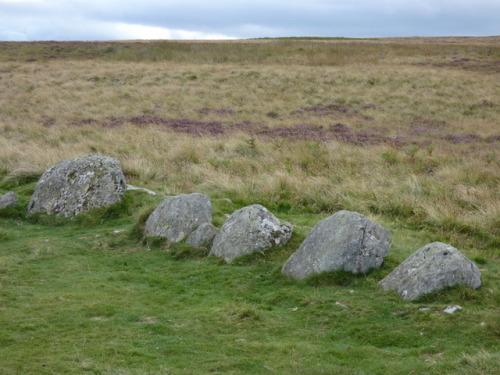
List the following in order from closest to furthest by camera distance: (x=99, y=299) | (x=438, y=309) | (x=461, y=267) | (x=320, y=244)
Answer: (x=438, y=309)
(x=461, y=267)
(x=99, y=299)
(x=320, y=244)

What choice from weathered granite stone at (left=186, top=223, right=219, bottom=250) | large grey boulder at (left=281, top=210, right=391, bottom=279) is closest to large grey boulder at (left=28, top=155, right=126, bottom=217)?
weathered granite stone at (left=186, top=223, right=219, bottom=250)

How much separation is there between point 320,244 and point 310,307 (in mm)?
1528

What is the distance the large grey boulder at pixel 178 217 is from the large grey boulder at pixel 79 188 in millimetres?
2732

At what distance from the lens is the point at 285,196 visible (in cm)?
1614

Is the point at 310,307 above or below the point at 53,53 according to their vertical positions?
below

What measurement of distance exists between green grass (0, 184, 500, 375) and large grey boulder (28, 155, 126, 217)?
3.06 m

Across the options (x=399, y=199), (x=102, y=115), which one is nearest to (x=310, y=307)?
(x=399, y=199)

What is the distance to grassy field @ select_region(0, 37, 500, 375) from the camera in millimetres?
6977

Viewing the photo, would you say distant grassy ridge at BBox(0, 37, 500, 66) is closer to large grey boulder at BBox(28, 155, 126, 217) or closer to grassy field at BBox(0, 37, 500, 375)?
grassy field at BBox(0, 37, 500, 375)

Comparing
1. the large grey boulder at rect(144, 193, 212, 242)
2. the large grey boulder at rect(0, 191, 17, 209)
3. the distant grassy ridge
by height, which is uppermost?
the distant grassy ridge

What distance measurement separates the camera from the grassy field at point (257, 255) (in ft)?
22.9

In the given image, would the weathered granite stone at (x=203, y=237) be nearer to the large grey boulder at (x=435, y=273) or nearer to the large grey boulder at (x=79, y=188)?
the large grey boulder at (x=79, y=188)

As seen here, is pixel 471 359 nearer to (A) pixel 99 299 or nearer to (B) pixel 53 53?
(A) pixel 99 299

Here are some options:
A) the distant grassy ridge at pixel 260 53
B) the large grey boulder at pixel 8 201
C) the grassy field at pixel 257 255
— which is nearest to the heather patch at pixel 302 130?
the grassy field at pixel 257 255
